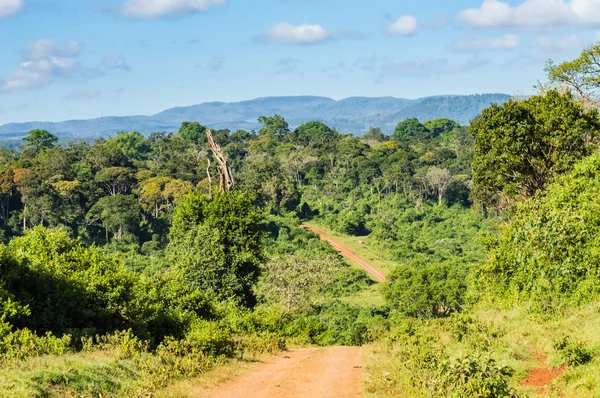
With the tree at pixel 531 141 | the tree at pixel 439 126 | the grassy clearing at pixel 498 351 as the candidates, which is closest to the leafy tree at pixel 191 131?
the tree at pixel 439 126

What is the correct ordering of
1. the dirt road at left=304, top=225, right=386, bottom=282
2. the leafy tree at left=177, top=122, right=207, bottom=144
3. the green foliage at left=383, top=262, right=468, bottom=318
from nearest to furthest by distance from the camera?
the green foliage at left=383, top=262, right=468, bottom=318 < the dirt road at left=304, top=225, right=386, bottom=282 < the leafy tree at left=177, top=122, right=207, bottom=144

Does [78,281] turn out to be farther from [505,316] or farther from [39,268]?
[505,316]

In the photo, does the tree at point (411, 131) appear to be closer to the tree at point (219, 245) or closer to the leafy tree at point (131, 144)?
the leafy tree at point (131, 144)

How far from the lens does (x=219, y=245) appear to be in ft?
80.4

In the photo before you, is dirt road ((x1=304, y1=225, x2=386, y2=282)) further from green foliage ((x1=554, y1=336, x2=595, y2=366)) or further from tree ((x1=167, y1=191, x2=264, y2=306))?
green foliage ((x1=554, y1=336, x2=595, y2=366))

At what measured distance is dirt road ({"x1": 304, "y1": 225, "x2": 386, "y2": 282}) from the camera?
5781 cm

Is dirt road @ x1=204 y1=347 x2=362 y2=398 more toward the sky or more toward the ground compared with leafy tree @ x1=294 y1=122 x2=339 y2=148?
more toward the ground

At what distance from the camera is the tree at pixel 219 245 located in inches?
971

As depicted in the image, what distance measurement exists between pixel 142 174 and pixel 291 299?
35.8m

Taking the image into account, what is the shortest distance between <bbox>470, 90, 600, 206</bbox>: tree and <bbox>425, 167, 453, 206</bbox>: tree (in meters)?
50.9

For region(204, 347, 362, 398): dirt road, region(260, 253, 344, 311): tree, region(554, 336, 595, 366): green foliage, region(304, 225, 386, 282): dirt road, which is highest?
region(554, 336, 595, 366): green foliage

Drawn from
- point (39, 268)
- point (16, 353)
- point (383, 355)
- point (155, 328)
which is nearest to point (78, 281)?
point (39, 268)

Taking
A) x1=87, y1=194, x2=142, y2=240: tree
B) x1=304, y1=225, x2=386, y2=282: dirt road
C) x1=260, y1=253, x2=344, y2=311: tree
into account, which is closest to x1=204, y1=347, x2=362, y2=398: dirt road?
x1=260, y1=253, x2=344, y2=311: tree

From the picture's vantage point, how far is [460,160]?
8781 centimetres
